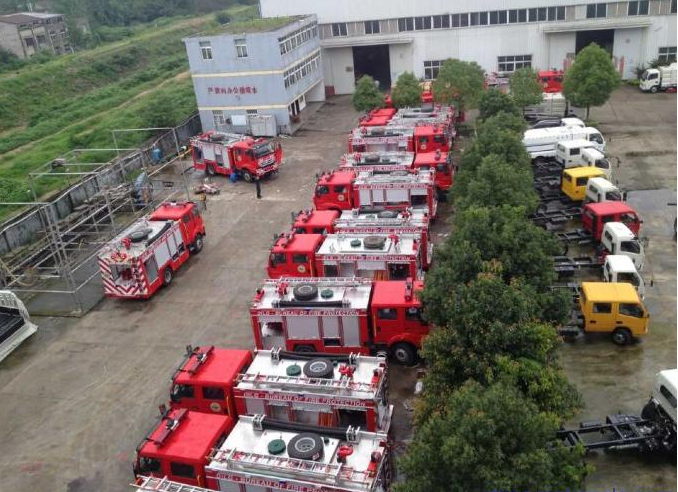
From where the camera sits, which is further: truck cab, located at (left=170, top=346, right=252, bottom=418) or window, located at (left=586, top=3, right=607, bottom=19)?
window, located at (left=586, top=3, right=607, bottom=19)

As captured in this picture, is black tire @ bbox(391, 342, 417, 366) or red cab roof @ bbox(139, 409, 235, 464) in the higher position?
red cab roof @ bbox(139, 409, 235, 464)

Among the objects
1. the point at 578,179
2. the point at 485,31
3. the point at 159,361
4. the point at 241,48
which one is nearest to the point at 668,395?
the point at 159,361

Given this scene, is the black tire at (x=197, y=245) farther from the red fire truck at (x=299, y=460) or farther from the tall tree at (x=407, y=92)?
the tall tree at (x=407, y=92)

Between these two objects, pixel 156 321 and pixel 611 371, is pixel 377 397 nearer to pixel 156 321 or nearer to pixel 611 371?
pixel 611 371

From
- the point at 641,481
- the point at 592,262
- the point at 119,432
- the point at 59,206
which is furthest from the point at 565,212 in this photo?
the point at 59,206

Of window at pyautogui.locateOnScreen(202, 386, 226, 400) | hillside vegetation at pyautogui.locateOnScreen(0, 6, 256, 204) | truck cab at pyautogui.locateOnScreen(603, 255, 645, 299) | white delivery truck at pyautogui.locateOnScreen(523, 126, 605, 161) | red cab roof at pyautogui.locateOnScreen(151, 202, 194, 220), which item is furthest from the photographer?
hillside vegetation at pyautogui.locateOnScreen(0, 6, 256, 204)

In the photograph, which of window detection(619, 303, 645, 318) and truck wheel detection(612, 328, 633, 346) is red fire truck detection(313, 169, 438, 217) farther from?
truck wheel detection(612, 328, 633, 346)

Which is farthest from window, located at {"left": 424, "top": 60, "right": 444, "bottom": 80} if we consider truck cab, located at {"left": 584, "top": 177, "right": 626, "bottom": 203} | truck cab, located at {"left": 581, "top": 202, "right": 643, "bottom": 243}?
truck cab, located at {"left": 581, "top": 202, "right": 643, "bottom": 243}
